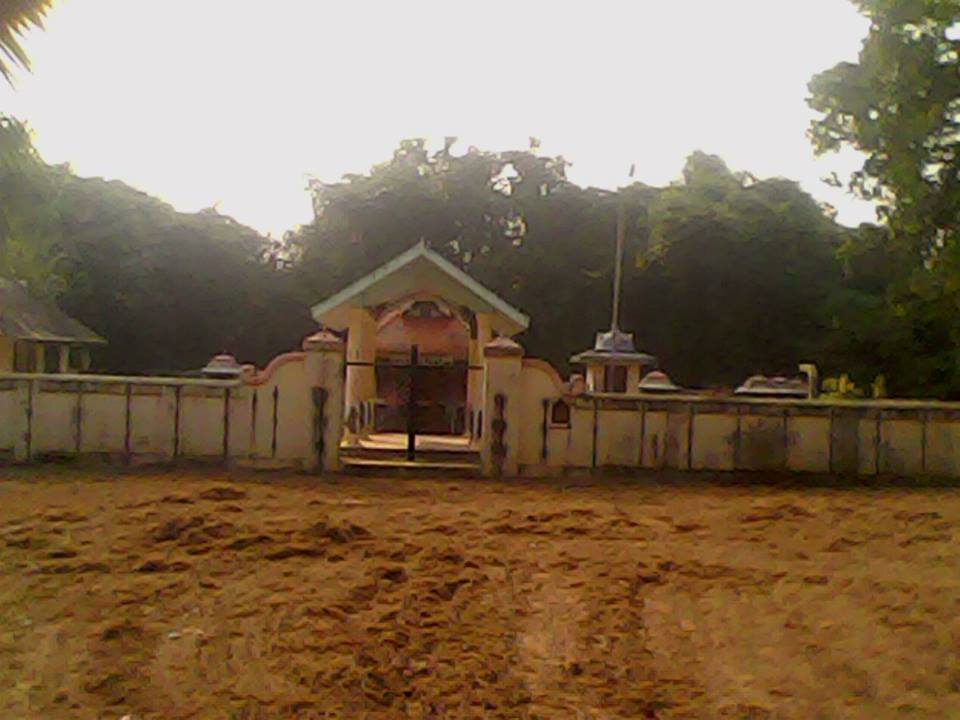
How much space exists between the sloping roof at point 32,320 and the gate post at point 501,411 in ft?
51.8

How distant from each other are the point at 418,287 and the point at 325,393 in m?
3.03

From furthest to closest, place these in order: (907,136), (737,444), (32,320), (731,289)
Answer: (731,289)
(32,320)
(907,136)
(737,444)

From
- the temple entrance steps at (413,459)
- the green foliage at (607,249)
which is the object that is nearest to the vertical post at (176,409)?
the temple entrance steps at (413,459)

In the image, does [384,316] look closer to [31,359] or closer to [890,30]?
[890,30]

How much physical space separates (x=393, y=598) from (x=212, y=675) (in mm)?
1803

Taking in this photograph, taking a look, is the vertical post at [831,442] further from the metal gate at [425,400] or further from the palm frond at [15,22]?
the palm frond at [15,22]

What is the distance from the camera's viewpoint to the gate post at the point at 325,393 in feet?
43.8

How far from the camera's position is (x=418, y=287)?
15.6 metres

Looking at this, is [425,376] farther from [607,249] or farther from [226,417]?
[607,249]

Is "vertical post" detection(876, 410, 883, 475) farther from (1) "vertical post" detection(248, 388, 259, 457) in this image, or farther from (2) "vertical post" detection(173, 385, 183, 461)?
(2) "vertical post" detection(173, 385, 183, 461)

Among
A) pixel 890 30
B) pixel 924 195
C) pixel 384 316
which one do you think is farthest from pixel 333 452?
pixel 890 30

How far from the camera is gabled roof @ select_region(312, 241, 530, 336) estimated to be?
1548 cm

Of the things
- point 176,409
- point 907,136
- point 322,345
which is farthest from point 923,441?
point 176,409

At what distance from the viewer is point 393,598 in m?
7.28
